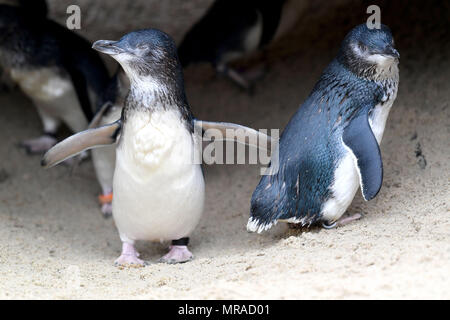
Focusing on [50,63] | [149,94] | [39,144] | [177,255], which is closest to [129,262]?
[177,255]

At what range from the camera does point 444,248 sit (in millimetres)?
2295

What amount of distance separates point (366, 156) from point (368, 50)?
0.50m

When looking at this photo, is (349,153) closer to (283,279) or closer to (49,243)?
(283,279)

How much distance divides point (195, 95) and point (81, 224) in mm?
1621

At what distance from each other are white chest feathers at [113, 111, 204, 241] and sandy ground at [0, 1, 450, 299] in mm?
211

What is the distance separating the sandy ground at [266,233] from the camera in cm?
220

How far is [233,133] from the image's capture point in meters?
2.97

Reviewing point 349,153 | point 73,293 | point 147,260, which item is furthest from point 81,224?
point 349,153

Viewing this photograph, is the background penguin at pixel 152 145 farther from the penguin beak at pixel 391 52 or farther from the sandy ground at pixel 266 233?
the penguin beak at pixel 391 52

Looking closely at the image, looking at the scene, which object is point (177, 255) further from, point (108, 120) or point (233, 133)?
point (108, 120)

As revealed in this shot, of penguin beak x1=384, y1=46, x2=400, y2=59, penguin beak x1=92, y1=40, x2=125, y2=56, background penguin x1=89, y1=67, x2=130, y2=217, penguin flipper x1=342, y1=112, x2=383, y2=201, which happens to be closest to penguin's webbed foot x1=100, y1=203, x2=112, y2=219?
background penguin x1=89, y1=67, x2=130, y2=217

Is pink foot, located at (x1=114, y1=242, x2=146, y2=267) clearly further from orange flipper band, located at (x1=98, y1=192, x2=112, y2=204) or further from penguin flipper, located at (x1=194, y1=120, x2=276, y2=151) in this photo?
orange flipper band, located at (x1=98, y1=192, x2=112, y2=204)

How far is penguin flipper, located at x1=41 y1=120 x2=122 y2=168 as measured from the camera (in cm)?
299

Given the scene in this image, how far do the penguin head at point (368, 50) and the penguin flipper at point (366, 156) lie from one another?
278 mm
